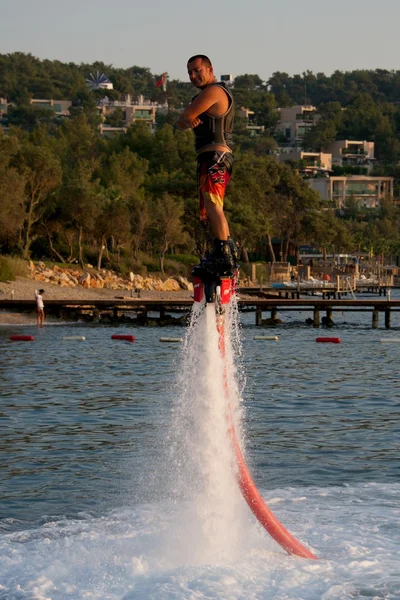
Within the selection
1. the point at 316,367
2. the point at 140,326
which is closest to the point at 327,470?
the point at 316,367

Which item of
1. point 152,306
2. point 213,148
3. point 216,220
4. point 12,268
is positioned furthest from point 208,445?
point 12,268

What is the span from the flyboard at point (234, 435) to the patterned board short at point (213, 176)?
74cm

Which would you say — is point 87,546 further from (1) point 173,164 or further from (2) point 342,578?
(1) point 173,164

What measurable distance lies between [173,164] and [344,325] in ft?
209

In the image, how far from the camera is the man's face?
39.4 feet

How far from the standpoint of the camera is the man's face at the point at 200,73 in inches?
473

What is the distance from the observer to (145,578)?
1389 centimetres

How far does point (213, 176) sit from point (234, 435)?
3415 mm

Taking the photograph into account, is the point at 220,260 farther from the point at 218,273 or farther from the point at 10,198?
the point at 10,198

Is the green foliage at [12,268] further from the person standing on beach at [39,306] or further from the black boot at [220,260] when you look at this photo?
the black boot at [220,260]

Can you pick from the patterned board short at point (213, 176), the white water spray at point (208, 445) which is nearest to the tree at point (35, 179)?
the white water spray at point (208, 445)

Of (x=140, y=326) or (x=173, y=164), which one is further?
(x=173, y=164)

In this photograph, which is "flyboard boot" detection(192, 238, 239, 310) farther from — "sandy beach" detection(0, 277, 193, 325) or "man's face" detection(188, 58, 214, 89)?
"sandy beach" detection(0, 277, 193, 325)

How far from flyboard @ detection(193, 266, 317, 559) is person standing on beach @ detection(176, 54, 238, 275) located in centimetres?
23
